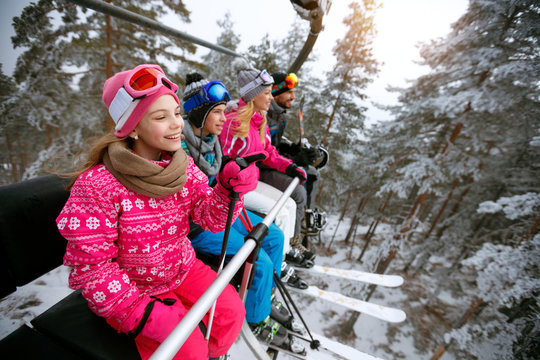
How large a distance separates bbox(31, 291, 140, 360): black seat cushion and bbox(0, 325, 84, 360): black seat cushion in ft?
0.12

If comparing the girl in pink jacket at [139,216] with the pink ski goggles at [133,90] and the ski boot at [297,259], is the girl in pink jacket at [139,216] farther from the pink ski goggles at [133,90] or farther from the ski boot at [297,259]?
the ski boot at [297,259]

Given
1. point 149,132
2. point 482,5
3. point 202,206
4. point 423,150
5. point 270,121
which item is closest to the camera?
point 149,132

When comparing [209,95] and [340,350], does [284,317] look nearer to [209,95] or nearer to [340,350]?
[340,350]

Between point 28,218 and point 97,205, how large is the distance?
819 mm

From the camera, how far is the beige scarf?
111 centimetres

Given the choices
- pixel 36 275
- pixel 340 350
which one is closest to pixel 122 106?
pixel 36 275

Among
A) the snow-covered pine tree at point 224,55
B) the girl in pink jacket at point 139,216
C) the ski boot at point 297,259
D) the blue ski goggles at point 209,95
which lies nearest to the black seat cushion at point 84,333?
the girl in pink jacket at point 139,216

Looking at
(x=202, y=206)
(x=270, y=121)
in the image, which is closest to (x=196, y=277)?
(x=202, y=206)

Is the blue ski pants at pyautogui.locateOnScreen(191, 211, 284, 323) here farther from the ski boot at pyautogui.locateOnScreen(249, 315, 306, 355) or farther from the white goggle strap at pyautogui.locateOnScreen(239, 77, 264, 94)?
the white goggle strap at pyautogui.locateOnScreen(239, 77, 264, 94)

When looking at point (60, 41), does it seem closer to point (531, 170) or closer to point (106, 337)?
point (106, 337)

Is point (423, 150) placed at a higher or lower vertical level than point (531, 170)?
lower

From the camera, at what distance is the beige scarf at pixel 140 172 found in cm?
111

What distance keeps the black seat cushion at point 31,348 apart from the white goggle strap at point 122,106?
4.68ft

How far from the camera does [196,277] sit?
5.20 ft
